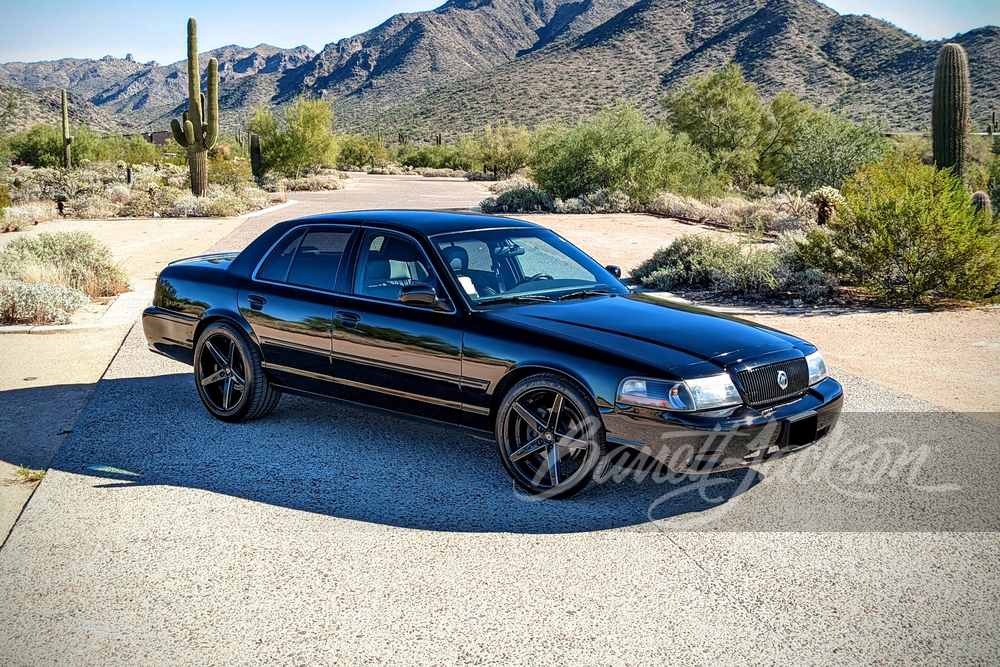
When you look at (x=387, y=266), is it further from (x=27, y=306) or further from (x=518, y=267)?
(x=27, y=306)

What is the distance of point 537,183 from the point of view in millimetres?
33656

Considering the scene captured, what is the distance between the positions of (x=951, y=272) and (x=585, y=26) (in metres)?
166

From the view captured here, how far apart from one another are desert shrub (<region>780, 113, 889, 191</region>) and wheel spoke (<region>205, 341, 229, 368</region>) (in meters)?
24.1

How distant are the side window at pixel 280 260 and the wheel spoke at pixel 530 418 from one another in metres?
2.23

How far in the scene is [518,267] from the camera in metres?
6.09

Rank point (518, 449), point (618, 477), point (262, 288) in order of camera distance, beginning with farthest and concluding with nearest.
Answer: point (262, 288) → point (618, 477) → point (518, 449)

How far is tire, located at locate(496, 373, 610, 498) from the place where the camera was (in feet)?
16.3

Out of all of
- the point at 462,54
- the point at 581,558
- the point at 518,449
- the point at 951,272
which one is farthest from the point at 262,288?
the point at 462,54

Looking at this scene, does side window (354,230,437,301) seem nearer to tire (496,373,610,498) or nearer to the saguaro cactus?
tire (496,373,610,498)

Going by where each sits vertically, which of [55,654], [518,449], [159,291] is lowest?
[55,654]

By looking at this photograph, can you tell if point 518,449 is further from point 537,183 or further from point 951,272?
point 537,183

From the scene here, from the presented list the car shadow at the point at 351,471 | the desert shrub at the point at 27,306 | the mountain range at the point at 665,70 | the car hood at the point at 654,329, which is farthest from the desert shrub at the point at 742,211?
the car shadow at the point at 351,471

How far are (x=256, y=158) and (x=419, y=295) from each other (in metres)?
47.6

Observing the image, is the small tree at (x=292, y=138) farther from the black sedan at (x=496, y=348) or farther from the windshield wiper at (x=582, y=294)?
the windshield wiper at (x=582, y=294)
